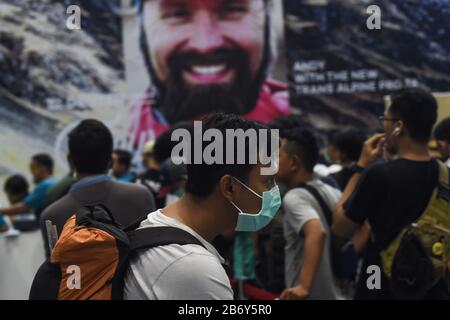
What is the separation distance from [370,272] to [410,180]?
0.42 metres

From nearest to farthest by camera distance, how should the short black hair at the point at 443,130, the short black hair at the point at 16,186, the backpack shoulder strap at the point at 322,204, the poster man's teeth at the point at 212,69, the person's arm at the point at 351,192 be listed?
the person's arm at the point at 351,192 → the backpack shoulder strap at the point at 322,204 → the short black hair at the point at 443,130 → the short black hair at the point at 16,186 → the poster man's teeth at the point at 212,69

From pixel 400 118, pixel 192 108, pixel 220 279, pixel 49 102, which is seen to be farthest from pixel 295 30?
pixel 220 279

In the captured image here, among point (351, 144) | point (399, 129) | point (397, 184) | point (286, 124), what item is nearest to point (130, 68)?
point (351, 144)

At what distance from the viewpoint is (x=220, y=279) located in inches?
67.9

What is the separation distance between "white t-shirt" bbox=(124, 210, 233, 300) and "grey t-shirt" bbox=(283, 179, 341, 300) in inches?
63.8

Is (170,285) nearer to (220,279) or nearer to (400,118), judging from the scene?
(220,279)

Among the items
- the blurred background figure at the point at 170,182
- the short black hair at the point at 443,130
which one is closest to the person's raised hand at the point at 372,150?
the short black hair at the point at 443,130

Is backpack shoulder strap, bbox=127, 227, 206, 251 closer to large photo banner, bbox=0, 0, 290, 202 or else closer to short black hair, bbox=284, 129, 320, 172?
short black hair, bbox=284, 129, 320, 172

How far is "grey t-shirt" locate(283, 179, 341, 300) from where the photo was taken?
336cm

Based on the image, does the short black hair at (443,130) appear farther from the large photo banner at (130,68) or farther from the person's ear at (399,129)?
the large photo banner at (130,68)

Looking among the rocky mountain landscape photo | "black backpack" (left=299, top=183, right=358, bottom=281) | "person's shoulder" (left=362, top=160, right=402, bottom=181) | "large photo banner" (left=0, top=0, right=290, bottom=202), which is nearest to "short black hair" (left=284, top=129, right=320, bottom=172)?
"black backpack" (left=299, top=183, right=358, bottom=281)

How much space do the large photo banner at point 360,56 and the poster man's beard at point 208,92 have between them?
535 millimetres

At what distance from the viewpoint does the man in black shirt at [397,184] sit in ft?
9.75

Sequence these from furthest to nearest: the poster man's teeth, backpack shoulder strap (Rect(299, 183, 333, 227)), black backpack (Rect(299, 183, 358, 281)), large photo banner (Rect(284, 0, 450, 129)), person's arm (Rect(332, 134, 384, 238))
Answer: the poster man's teeth → large photo banner (Rect(284, 0, 450, 129)) → black backpack (Rect(299, 183, 358, 281)) → backpack shoulder strap (Rect(299, 183, 333, 227)) → person's arm (Rect(332, 134, 384, 238))
